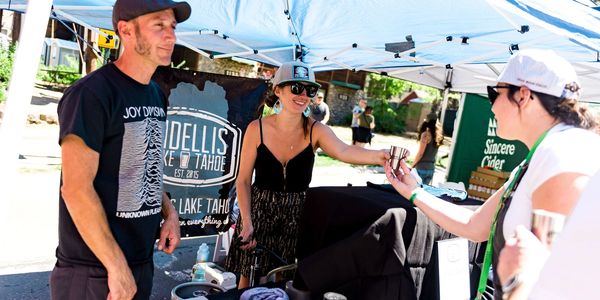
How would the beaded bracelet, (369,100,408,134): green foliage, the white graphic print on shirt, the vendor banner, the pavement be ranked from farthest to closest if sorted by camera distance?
(369,100,408,134): green foliage
the vendor banner
the pavement
the beaded bracelet
the white graphic print on shirt

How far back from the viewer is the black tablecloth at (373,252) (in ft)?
5.75

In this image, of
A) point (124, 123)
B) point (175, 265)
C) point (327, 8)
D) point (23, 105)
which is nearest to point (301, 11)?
point (327, 8)

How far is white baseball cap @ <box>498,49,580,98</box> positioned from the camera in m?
1.43

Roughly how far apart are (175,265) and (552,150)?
4.19 meters

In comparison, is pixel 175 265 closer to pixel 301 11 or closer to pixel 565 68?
pixel 301 11

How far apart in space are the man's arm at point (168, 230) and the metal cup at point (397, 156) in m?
1.04

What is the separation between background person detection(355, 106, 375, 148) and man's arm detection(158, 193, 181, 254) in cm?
1089

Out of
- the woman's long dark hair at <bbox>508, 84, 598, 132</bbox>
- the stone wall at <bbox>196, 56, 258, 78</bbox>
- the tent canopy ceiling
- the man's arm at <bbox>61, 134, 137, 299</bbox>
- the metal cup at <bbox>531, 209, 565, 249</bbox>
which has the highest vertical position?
the stone wall at <bbox>196, 56, 258, 78</bbox>

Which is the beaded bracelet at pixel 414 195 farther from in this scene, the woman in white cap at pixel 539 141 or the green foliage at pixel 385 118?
the green foliage at pixel 385 118

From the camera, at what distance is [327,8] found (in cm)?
443

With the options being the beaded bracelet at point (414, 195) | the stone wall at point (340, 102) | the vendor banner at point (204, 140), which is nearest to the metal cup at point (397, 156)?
the beaded bracelet at point (414, 195)

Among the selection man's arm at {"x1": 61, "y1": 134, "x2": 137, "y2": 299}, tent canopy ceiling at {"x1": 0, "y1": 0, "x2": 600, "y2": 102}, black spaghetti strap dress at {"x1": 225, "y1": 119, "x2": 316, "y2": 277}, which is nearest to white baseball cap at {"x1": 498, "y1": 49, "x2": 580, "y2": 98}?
man's arm at {"x1": 61, "y1": 134, "x2": 137, "y2": 299}

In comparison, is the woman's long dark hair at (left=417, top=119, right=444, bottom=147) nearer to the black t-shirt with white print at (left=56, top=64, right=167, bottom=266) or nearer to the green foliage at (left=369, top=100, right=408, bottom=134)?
the black t-shirt with white print at (left=56, top=64, right=167, bottom=266)

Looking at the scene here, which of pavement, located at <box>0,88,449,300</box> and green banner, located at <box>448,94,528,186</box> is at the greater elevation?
green banner, located at <box>448,94,528,186</box>
